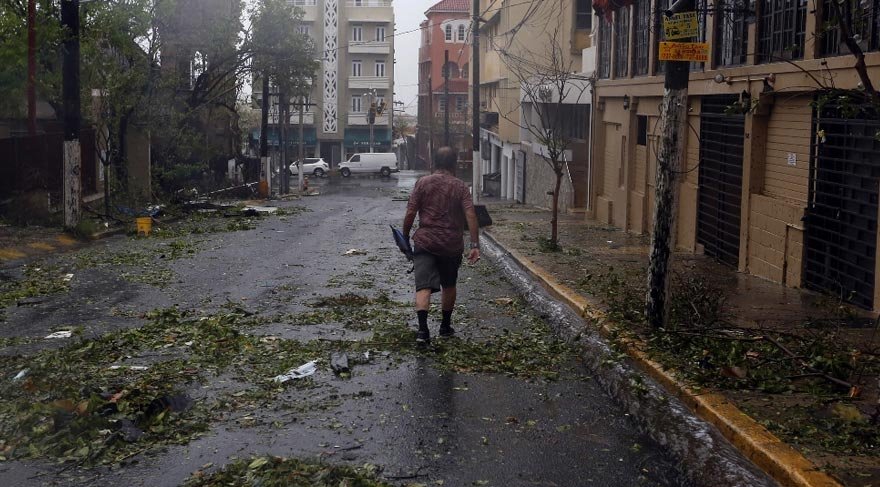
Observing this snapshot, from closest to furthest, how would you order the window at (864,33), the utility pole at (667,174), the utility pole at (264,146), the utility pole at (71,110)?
the utility pole at (667,174) < the window at (864,33) < the utility pole at (71,110) < the utility pole at (264,146)

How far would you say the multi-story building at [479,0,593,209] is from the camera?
34.1 m

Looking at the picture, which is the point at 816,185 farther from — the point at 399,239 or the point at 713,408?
the point at 713,408

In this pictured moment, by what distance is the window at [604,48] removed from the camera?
28.0m

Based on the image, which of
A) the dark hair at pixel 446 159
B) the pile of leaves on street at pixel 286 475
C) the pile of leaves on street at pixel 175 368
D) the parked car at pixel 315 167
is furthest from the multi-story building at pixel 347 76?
the pile of leaves on street at pixel 286 475

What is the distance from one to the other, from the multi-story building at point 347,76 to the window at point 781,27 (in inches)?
2717

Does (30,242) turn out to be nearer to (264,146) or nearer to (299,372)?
(299,372)

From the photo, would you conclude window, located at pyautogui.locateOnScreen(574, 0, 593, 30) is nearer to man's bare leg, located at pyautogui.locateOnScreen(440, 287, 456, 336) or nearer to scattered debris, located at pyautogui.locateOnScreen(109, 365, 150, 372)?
man's bare leg, located at pyautogui.locateOnScreen(440, 287, 456, 336)

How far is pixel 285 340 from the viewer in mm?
10109

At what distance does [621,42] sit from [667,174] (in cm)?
1776

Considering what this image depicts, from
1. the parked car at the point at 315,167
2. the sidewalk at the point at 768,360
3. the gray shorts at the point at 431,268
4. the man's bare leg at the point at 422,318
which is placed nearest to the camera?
the sidewalk at the point at 768,360

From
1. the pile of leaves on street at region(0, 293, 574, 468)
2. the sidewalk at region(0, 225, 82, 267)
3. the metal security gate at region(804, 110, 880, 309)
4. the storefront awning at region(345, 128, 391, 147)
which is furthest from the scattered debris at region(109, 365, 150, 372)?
the storefront awning at region(345, 128, 391, 147)

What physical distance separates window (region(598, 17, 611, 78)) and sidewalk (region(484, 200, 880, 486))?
45.8 ft

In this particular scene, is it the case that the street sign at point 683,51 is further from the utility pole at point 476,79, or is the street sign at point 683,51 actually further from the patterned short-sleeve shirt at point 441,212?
the utility pole at point 476,79

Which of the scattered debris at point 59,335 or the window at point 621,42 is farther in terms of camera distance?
the window at point 621,42
